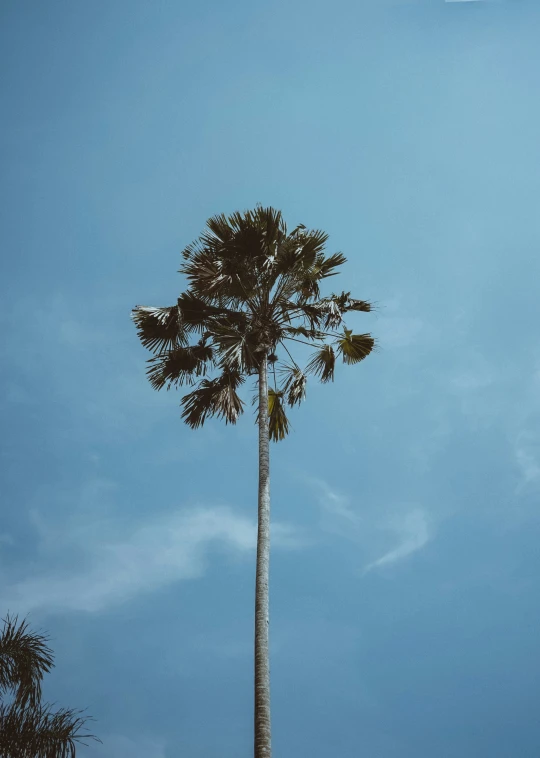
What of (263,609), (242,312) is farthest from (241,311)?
(263,609)

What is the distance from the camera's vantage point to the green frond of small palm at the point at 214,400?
12805 mm

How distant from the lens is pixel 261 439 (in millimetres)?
11094

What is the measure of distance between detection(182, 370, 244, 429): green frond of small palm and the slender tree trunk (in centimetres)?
112

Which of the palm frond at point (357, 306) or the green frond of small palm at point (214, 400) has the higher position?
the palm frond at point (357, 306)

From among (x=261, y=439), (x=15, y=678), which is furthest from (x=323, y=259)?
(x=15, y=678)

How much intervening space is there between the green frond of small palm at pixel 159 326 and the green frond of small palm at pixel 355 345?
341 cm

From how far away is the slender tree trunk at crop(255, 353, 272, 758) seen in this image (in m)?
7.95

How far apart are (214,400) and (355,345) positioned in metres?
A: 3.25

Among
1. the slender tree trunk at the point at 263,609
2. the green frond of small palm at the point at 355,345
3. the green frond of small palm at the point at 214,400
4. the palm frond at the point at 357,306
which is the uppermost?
the palm frond at the point at 357,306

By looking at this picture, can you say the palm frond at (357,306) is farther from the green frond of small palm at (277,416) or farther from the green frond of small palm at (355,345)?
the green frond of small palm at (277,416)

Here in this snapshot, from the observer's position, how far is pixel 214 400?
1296cm

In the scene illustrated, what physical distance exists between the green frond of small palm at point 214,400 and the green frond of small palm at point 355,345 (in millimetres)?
2319

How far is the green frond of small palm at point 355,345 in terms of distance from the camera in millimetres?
13453

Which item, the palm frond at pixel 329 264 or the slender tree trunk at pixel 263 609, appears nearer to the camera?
the slender tree trunk at pixel 263 609
